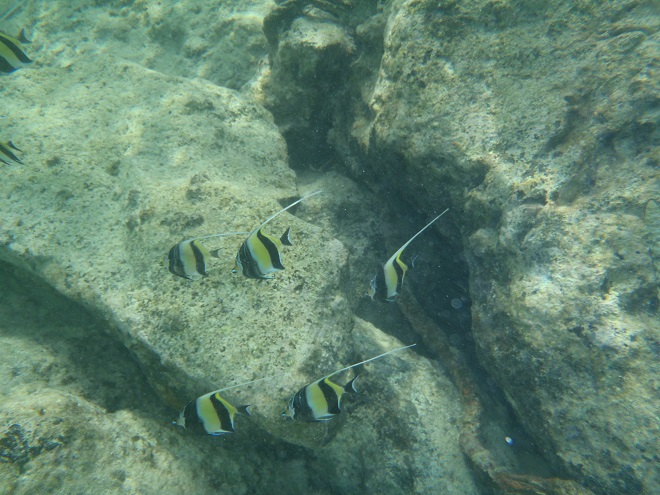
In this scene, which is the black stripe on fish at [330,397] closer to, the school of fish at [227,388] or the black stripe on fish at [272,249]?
the school of fish at [227,388]

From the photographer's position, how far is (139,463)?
7.68 ft

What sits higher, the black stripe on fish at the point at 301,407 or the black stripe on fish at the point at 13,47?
the black stripe on fish at the point at 13,47

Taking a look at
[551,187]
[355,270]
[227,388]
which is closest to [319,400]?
[227,388]

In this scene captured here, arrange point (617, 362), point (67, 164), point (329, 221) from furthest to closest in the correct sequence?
1. point (329, 221)
2. point (67, 164)
3. point (617, 362)

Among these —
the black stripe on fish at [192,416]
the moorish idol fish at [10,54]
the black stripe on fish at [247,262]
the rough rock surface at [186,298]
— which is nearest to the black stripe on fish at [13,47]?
the moorish idol fish at [10,54]

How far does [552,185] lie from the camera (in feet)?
8.91

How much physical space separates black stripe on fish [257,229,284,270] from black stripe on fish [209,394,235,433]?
2.62 ft

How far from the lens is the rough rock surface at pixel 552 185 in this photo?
7.70 ft

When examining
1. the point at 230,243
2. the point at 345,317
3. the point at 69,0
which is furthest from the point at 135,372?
the point at 69,0

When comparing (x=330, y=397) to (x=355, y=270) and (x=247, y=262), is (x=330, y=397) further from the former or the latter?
(x=355, y=270)

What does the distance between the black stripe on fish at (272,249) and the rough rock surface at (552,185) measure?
1.89 m

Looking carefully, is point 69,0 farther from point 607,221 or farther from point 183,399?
point 607,221

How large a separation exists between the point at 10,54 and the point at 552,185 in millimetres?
4416

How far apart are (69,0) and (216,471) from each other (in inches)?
360
